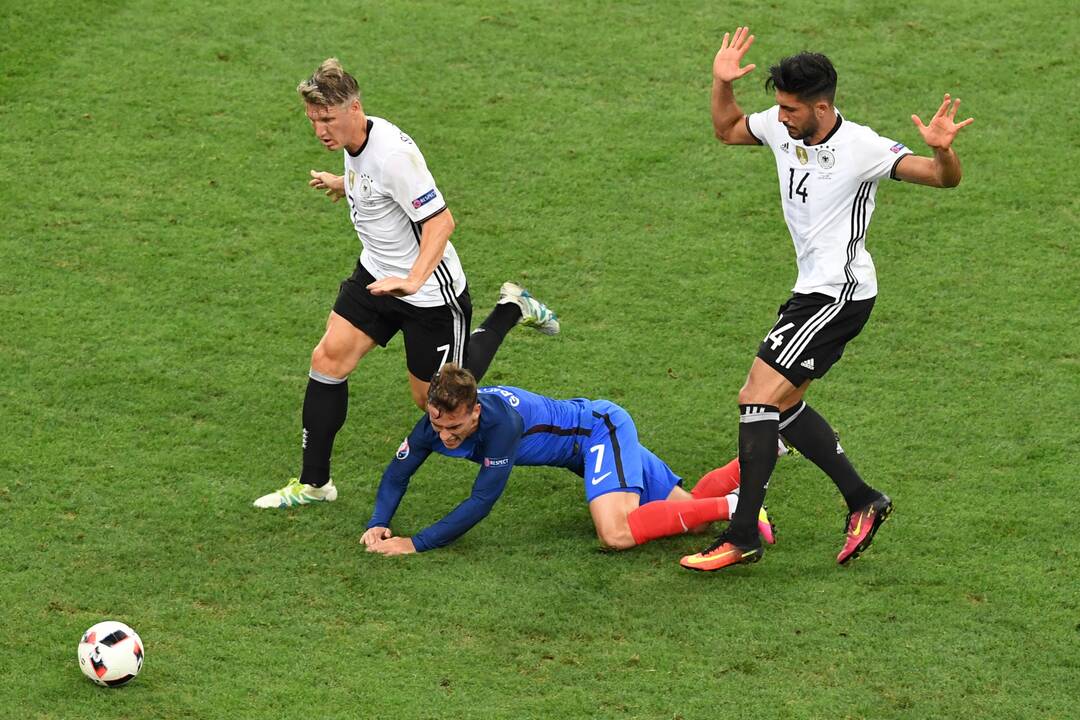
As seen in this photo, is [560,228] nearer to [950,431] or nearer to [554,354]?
[554,354]

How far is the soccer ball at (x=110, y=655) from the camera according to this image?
5.87 meters

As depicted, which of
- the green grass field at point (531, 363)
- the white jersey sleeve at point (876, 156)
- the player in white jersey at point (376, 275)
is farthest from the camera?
the player in white jersey at point (376, 275)

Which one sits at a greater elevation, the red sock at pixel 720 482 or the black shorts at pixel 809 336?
the black shorts at pixel 809 336

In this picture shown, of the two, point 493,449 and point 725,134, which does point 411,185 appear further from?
point 725,134

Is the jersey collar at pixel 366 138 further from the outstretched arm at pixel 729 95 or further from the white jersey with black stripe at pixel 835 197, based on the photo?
the white jersey with black stripe at pixel 835 197

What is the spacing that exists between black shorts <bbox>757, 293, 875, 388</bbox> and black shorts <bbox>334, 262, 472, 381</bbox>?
4.93 feet

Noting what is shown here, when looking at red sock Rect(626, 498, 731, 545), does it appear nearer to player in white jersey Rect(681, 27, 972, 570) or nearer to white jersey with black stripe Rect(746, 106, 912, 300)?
player in white jersey Rect(681, 27, 972, 570)

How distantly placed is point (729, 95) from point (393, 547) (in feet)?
8.60

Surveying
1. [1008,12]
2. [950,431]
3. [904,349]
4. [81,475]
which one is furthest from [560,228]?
[1008,12]

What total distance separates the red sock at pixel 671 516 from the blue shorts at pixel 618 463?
16 centimetres

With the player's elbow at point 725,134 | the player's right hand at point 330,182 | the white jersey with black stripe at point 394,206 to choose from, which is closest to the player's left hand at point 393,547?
the white jersey with black stripe at point 394,206

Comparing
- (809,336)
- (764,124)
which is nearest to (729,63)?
(764,124)

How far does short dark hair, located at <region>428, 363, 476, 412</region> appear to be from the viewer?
6625mm

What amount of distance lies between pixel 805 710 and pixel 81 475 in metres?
3.80
